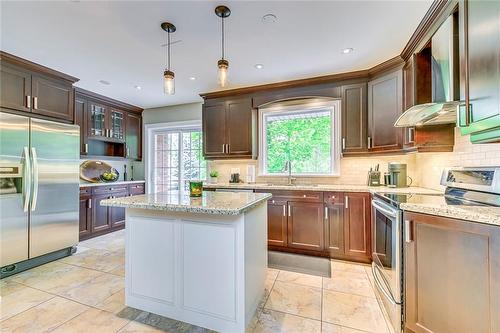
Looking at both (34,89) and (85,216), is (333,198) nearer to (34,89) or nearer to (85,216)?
(85,216)

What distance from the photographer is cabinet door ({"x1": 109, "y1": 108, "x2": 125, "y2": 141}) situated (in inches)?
176

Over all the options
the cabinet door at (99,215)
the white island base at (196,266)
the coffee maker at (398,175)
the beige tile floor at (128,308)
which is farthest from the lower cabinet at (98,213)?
the coffee maker at (398,175)

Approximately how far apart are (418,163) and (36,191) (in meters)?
4.87

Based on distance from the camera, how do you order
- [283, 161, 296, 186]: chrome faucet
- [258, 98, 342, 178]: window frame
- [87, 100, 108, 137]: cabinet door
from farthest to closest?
[87, 100, 108, 137]: cabinet door < [283, 161, 296, 186]: chrome faucet < [258, 98, 342, 178]: window frame

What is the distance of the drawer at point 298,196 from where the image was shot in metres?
3.05

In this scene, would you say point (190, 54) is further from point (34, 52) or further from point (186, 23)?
point (34, 52)

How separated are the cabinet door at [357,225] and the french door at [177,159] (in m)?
2.87

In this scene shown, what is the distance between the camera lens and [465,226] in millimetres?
1243

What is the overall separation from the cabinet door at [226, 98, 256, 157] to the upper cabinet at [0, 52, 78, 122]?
2.36 m

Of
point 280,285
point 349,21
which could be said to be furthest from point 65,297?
point 349,21

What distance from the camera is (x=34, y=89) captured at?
9.75 feet

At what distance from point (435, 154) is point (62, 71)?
488 cm

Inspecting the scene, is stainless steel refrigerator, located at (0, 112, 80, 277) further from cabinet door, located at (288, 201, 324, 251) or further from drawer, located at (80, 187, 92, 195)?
cabinet door, located at (288, 201, 324, 251)

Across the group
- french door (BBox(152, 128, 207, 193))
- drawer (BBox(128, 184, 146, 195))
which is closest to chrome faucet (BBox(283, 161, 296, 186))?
french door (BBox(152, 128, 207, 193))
